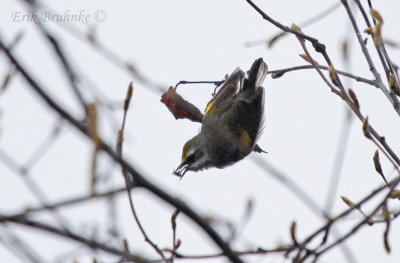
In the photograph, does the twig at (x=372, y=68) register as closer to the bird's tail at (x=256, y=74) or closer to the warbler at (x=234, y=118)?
the bird's tail at (x=256, y=74)

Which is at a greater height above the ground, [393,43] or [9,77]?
[393,43]

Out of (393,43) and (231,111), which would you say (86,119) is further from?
(231,111)

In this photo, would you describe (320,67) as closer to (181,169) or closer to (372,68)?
(372,68)

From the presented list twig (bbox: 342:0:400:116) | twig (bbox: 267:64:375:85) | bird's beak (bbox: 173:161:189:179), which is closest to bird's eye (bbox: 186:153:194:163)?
bird's beak (bbox: 173:161:189:179)

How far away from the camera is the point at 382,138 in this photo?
10.5ft

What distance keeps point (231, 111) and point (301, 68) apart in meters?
3.76

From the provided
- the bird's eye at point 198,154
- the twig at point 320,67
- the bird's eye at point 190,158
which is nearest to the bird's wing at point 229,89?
the bird's eye at point 198,154

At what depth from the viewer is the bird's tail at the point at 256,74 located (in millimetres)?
7213

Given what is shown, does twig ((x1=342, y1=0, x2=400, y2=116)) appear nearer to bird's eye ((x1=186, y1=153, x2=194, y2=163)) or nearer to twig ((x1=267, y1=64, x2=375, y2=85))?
twig ((x1=267, y1=64, x2=375, y2=85))

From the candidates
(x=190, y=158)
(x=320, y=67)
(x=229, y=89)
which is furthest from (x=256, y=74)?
A: (x=320, y=67)

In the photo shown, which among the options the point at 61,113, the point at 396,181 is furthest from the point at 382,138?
the point at 61,113

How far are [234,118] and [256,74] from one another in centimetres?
79

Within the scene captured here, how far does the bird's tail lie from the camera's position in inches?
284

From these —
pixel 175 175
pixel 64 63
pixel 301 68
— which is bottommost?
pixel 64 63
